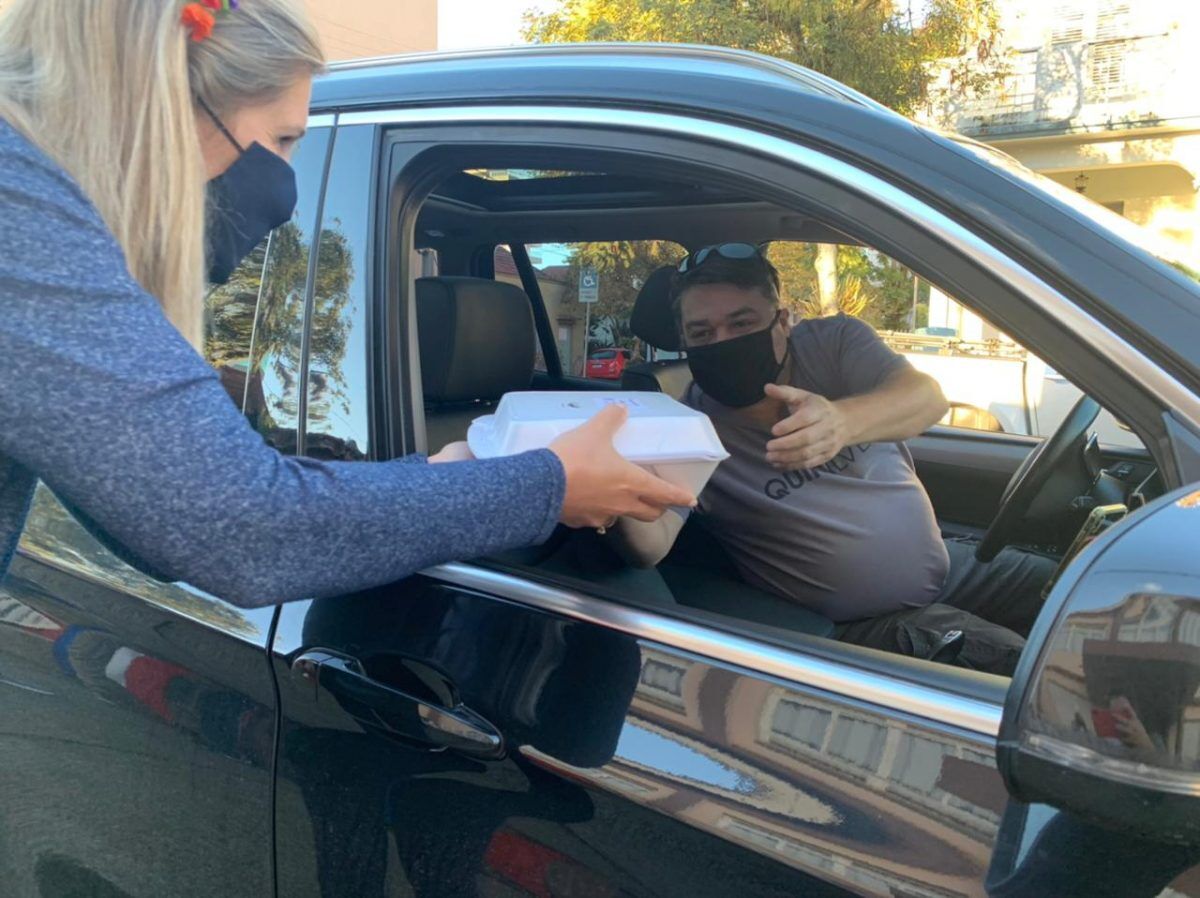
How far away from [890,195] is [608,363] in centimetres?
204

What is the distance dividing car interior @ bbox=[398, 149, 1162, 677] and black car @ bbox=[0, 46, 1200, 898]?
0.02 meters

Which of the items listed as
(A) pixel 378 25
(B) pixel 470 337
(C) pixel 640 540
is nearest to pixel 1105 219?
(C) pixel 640 540

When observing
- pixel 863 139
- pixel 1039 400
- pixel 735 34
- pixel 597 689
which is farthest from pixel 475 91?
pixel 735 34

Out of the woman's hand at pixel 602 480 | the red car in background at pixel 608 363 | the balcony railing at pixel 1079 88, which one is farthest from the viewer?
the balcony railing at pixel 1079 88

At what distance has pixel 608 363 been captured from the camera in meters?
3.14

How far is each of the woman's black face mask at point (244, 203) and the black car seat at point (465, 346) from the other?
0.56m

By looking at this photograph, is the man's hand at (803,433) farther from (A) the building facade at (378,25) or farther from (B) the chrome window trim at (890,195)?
(A) the building facade at (378,25)

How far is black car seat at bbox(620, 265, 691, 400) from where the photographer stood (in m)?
2.58

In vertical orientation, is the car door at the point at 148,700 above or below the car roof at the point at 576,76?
below

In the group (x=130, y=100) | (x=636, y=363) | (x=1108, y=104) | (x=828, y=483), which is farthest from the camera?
(x=1108, y=104)

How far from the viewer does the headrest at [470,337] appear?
201 centimetres

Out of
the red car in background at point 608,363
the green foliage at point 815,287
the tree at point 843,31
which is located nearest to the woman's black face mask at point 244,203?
the green foliage at point 815,287

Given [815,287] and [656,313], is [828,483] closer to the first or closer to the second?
[815,287]

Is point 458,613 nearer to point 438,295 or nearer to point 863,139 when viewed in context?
point 863,139
